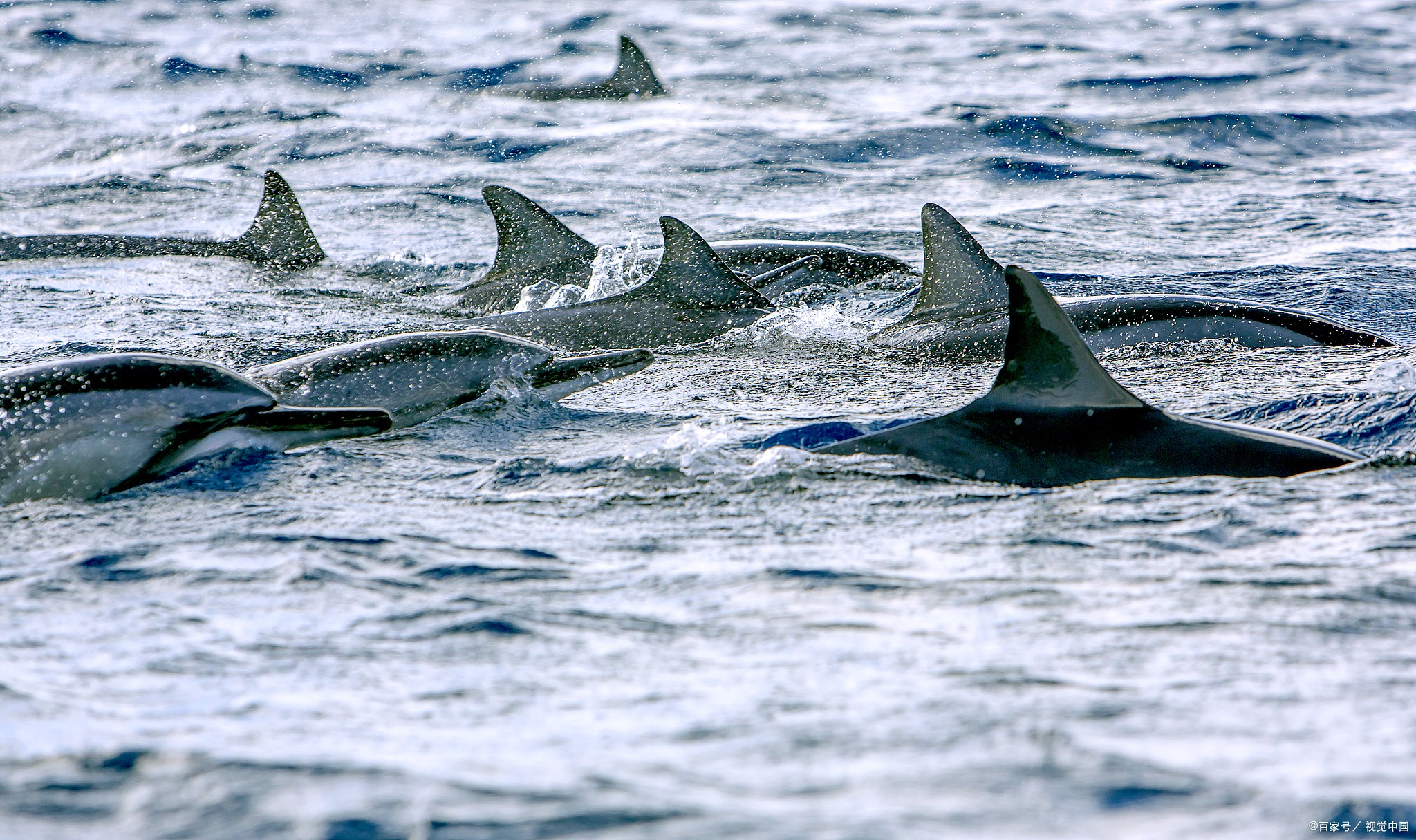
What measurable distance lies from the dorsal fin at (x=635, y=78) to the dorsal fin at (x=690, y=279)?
30.0 feet

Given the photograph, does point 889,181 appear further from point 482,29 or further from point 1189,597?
point 482,29

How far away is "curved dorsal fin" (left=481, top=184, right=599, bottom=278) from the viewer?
27.5ft

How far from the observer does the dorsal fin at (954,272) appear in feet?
23.7

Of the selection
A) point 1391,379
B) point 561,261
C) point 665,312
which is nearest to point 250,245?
point 561,261

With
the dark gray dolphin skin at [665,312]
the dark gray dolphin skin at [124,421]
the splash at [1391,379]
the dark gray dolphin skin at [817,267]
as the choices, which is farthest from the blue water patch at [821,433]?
the dark gray dolphin skin at [817,267]

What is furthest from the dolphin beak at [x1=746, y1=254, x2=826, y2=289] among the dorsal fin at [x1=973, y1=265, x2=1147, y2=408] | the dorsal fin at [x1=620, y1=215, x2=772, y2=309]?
the dorsal fin at [x1=973, y1=265, x2=1147, y2=408]

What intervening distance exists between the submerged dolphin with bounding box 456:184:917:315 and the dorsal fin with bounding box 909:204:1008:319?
1.24m

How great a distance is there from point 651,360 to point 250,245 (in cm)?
470

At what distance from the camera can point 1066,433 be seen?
4488 millimetres

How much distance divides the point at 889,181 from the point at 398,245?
4572 millimetres

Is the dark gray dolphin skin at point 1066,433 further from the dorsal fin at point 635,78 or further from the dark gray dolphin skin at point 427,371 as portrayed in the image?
the dorsal fin at point 635,78

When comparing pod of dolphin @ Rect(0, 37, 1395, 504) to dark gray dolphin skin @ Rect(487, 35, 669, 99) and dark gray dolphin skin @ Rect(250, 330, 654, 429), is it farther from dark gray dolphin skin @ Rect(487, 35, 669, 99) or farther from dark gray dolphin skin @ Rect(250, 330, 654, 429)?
dark gray dolphin skin @ Rect(487, 35, 669, 99)

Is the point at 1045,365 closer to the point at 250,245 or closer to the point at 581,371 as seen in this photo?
the point at 581,371

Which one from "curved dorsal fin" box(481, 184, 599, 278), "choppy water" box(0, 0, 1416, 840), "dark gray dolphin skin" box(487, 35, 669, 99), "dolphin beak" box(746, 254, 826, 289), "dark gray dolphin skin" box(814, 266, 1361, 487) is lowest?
"choppy water" box(0, 0, 1416, 840)
